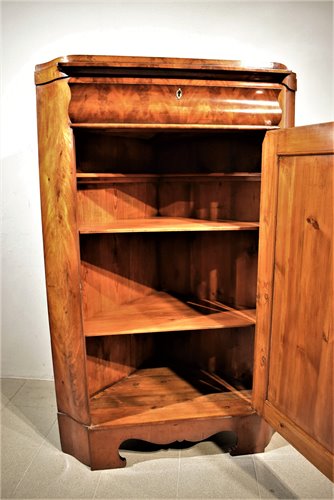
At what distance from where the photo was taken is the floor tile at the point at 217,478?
1.86 m

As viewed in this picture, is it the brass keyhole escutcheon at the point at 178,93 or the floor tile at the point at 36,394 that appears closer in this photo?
the brass keyhole escutcheon at the point at 178,93

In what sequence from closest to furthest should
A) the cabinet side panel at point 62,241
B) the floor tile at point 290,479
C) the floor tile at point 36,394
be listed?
the cabinet side panel at point 62,241
the floor tile at point 290,479
the floor tile at point 36,394

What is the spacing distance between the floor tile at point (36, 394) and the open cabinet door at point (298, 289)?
1.41m

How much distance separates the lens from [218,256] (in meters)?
2.37

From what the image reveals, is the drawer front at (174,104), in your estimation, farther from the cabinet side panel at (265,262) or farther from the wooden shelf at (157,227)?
the wooden shelf at (157,227)

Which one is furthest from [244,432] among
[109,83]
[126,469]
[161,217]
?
[109,83]

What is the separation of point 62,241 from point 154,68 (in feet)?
2.62

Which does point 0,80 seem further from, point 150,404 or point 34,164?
point 150,404

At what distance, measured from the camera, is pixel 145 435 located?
202cm

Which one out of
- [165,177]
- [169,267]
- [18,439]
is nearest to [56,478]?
[18,439]

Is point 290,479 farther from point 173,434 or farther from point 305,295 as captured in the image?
point 305,295

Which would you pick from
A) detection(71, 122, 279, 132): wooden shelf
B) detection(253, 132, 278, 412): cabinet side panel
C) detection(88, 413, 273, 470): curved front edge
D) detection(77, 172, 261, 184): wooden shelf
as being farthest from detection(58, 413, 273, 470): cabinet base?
detection(71, 122, 279, 132): wooden shelf

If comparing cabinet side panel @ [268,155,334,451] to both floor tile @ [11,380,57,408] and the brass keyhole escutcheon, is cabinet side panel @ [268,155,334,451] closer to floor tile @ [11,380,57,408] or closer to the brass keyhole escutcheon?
the brass keyhole escutcheon

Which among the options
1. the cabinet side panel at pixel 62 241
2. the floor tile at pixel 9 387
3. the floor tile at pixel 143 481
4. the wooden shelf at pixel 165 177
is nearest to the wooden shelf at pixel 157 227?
the cabinet side panel at pixel 62 241
